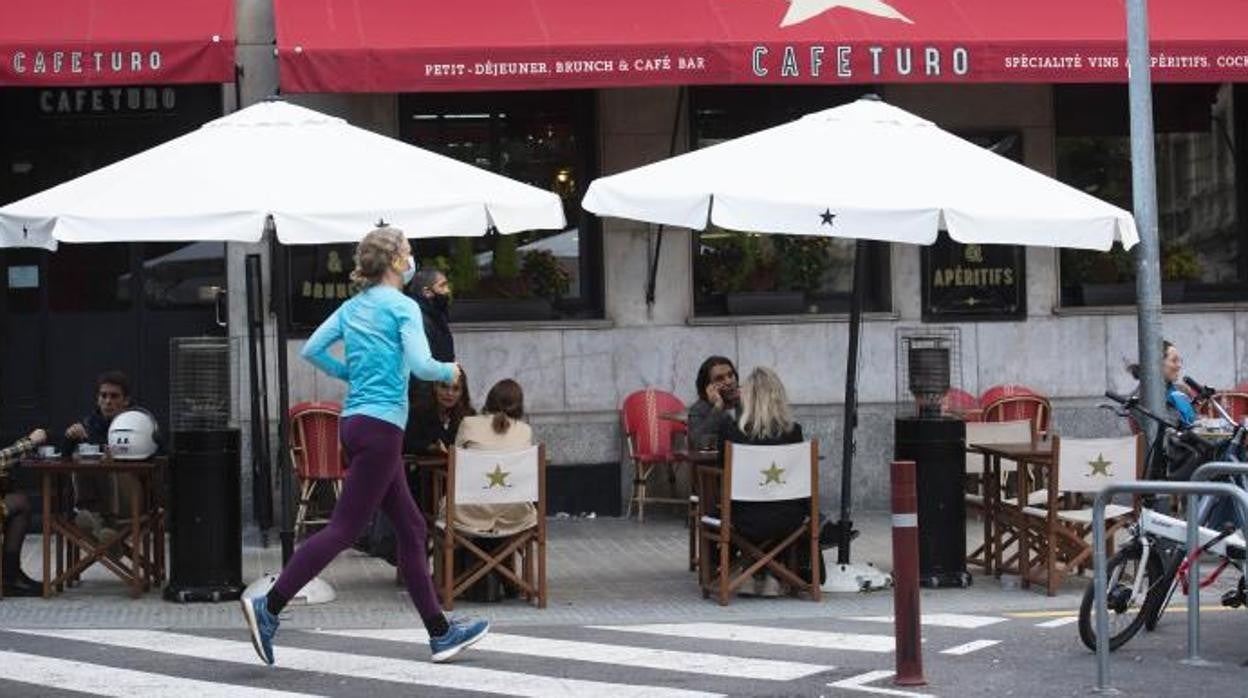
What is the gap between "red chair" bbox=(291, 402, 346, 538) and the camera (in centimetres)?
1453

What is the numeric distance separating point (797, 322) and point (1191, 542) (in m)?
6.81

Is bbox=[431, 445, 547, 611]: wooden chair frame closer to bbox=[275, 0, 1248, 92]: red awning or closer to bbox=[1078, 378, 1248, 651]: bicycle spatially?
bbox=[1078, 378, 1248, 651]: bicycle

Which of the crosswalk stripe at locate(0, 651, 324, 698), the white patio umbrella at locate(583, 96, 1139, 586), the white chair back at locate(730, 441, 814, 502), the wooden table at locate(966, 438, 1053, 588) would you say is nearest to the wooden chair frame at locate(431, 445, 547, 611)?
the white chair back at locate(730, 441, 814, 502)

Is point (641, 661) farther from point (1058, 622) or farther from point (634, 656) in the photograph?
point (1058, 622)

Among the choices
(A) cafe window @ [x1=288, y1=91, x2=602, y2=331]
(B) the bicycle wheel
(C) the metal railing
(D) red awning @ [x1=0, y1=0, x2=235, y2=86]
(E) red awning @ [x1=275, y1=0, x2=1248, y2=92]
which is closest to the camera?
(C) the metal railing

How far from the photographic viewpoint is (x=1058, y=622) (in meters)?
10.9

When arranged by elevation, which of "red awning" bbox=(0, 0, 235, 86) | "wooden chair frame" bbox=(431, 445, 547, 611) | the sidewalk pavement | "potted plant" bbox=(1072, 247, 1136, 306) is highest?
"red awning" bbox=(0, 0, 235, 86)

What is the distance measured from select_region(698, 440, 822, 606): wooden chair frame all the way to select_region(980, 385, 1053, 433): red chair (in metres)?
4.32

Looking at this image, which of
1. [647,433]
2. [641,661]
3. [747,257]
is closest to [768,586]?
[641,661]

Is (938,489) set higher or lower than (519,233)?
lower

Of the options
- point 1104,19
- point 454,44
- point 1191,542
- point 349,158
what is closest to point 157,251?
point 454,44

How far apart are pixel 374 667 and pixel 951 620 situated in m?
3.14

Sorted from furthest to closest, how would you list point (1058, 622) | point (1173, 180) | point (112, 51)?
1. point (1173, 180)
2. point (112, 51)
3. point (1058, 622)

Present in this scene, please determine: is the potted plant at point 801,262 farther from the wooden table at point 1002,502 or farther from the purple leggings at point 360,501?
the purple leggings at point 360,501
